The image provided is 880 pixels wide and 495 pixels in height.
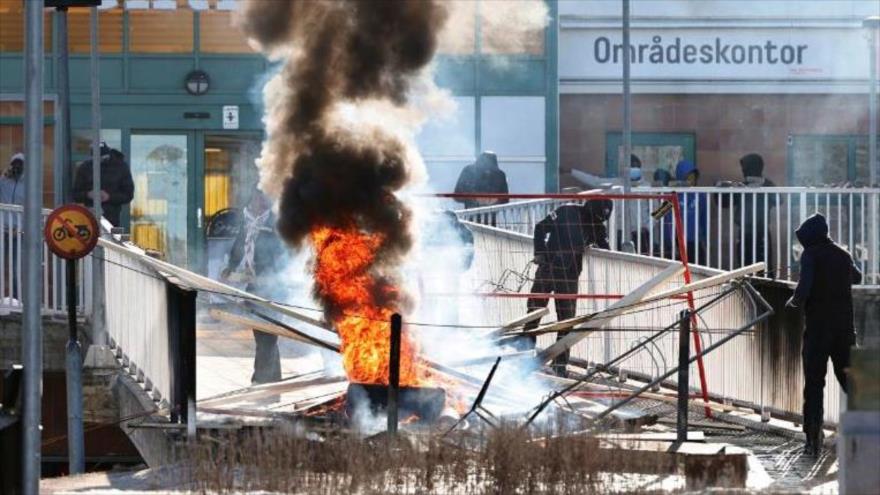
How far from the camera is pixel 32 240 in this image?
31.3ft

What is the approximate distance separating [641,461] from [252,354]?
871 cm

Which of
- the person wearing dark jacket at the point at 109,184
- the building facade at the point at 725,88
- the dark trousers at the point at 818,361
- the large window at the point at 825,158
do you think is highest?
the building facade at the point at 725,88

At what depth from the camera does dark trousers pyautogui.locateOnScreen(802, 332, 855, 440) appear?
13.6 metres

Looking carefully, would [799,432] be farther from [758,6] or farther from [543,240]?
[758,6]

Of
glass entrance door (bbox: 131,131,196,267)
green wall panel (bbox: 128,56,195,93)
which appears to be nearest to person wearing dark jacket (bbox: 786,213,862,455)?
glass entrance door (bbox: 131,131,196,267)

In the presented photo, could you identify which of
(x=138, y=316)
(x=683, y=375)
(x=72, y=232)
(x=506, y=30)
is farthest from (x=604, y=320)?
(x=506, y=30)

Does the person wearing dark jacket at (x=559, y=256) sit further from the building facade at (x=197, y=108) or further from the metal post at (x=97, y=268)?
the building facade at (x=197, y=108)

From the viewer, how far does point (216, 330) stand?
2070 centimetres

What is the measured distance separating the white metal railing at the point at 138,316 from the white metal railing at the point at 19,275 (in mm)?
740

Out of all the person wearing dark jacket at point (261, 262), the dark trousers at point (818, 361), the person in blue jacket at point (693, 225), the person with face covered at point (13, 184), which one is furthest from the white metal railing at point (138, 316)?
the person in blue jacket at point (693, 225)

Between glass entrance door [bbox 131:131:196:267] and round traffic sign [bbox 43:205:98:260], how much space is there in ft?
41.2

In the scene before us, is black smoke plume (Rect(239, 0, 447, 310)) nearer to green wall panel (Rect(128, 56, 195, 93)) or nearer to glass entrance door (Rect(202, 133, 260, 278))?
glass entrance door (Rect(202, 133, 260, 278))

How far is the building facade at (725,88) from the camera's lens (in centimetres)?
2784

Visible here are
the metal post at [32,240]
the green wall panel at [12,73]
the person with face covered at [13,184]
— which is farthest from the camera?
the green wall panel at [12,73]
